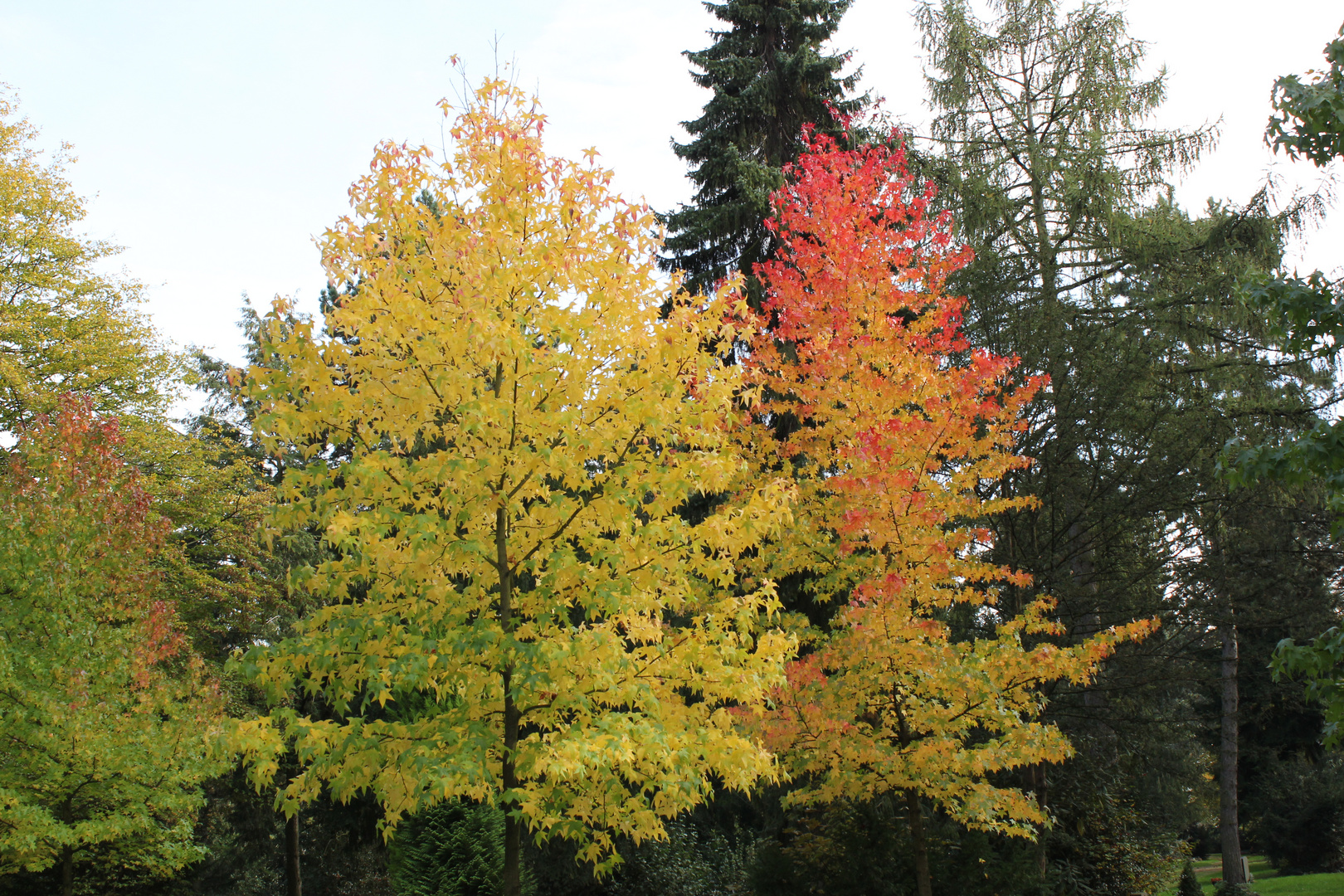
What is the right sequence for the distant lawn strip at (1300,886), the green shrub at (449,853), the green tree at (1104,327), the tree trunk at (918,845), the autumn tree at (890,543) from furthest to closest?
the distant lawn strip at (1300,886), the green shrub at (449,853), the green tree at (1104,327), the tree trunk at (918,845), the autumn tree at (890,543)

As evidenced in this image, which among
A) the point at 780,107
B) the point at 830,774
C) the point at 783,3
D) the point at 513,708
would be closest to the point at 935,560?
the point at 830,774

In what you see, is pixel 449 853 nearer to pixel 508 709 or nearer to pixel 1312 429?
pixel 508 709

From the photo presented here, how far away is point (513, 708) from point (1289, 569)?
589 inches

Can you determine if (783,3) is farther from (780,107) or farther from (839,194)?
(839,194)

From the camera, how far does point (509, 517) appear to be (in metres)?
7.14

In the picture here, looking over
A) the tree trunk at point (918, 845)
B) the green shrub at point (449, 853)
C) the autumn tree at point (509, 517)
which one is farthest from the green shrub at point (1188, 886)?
the autumn tree at point (509, 517)

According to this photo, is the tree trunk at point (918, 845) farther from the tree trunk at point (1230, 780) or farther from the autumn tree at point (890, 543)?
the tree trunk at point (1230, 780)

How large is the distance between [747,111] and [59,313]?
1713 cm

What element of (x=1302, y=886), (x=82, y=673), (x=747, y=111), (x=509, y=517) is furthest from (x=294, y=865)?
(x=1302, y=886)

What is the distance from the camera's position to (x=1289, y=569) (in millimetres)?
15297

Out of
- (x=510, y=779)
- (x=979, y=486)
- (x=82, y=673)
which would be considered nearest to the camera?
(x=510, y=779)

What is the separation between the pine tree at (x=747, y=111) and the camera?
17.1m

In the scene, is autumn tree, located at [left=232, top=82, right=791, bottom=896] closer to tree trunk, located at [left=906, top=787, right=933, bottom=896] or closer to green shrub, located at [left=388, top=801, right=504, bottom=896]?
tree trunk, located at [left=906, top=787, right=933, bottom=896]

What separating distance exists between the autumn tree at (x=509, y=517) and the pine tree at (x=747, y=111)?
9.88m
